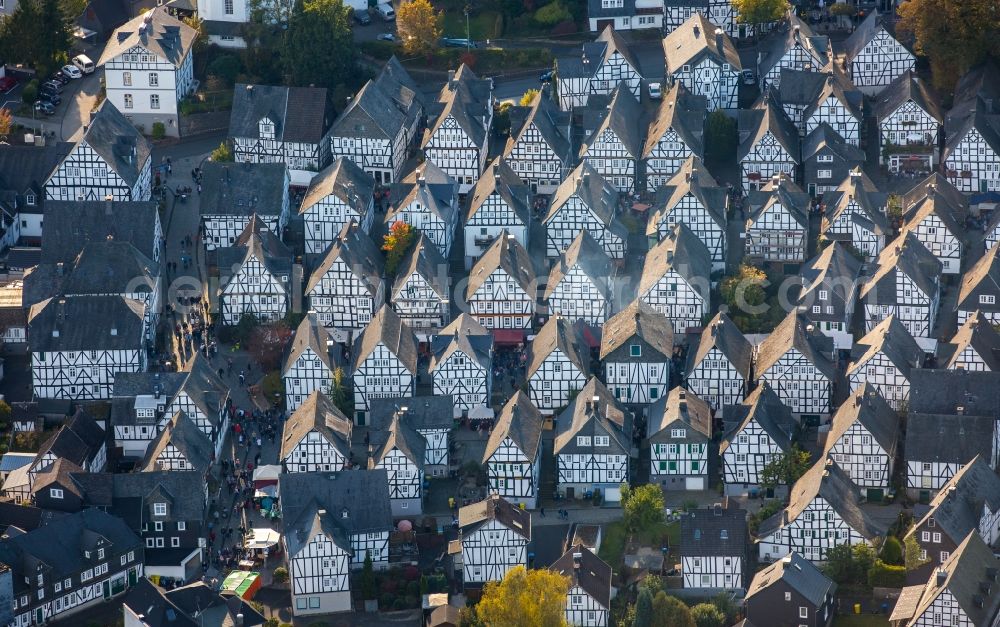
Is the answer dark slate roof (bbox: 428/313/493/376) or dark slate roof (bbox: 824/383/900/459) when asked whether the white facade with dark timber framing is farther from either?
dark slate roof (bbox: 824/383/900/459)

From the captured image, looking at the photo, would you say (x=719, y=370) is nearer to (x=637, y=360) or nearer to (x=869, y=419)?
(x=637, y=360)

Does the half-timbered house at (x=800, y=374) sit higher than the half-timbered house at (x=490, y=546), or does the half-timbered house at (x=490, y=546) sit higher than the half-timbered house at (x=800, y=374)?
the half-timbered house at (x=800, y=374)

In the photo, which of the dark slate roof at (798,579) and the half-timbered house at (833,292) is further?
the half-timbered house at (833,292)

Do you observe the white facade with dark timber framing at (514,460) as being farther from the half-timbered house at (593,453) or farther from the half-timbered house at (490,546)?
the half-timbered house at (490,546)

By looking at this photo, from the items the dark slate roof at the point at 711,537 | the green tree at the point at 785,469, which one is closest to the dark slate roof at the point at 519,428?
the dark slate roof at the point at 711,537

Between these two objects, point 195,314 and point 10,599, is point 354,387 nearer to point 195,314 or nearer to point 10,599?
point 195,314

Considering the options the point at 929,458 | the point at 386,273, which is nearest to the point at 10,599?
the point at 386,273

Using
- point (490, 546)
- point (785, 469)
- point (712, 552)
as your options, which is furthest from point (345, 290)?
point (712, 552)
